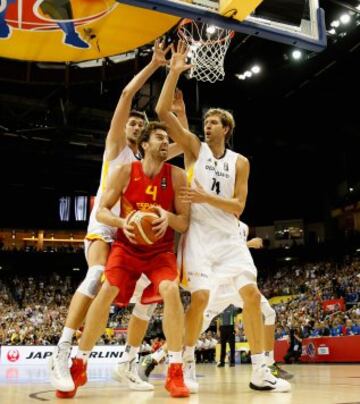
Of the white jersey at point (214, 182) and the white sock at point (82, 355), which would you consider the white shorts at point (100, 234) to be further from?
the white sock at point (82, 355)

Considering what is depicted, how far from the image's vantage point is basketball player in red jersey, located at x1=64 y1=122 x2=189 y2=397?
375 cm

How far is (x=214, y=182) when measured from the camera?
4488 mm

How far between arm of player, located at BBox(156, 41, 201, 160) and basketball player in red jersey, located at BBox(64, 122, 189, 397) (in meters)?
0.23

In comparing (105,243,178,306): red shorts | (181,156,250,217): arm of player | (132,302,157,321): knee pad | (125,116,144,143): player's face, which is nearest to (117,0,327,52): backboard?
(125,116,144,143): player's face

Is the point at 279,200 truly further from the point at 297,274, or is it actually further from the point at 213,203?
the point at 213,203

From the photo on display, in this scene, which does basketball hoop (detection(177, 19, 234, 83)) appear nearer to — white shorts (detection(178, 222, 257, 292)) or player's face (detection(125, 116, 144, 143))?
player's face (detection(125, 116, 144, 143))

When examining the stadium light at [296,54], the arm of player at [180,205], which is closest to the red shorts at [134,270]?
the arm of player at [180,205]

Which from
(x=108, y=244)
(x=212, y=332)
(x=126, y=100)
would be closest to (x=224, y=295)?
(x=108, y=244)

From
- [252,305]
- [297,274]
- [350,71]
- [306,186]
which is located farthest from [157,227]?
[306,186]

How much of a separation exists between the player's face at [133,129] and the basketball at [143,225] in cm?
116

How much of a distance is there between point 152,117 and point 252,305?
41.5 feet

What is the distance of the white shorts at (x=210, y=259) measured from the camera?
421 centimetres

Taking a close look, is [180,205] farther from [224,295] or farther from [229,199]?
[224,295]

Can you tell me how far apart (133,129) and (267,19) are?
5.12 feet
